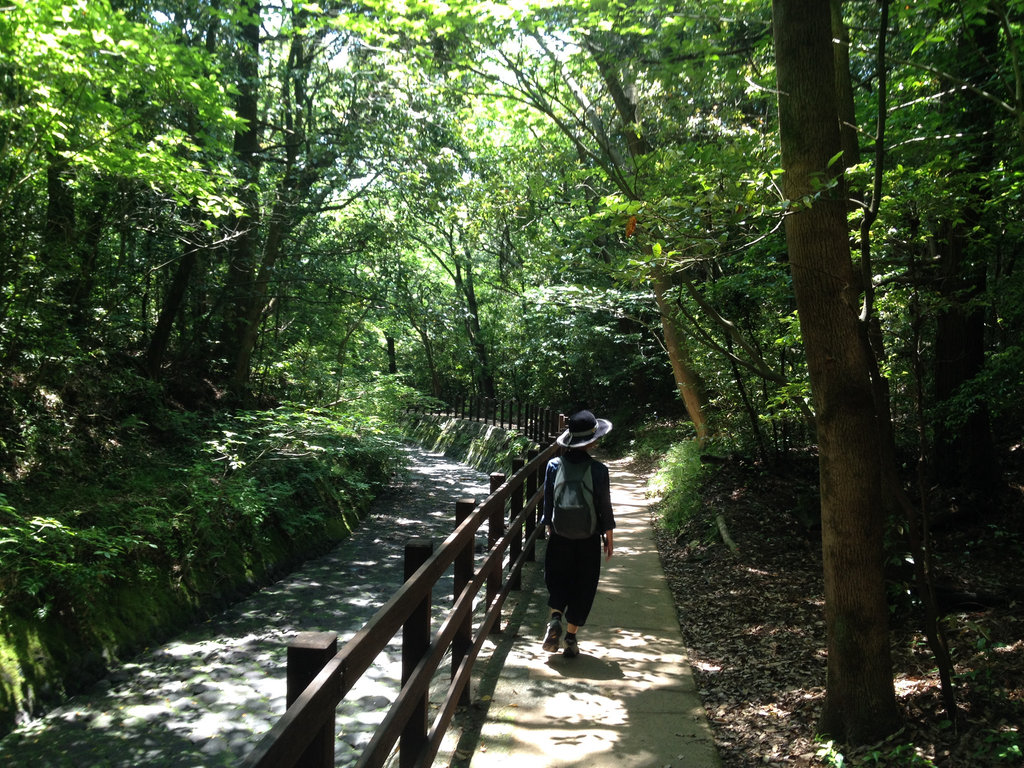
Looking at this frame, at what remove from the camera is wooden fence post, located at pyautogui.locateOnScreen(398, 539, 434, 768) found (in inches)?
123

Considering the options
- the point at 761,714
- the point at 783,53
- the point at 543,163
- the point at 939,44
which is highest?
the point at 543,163

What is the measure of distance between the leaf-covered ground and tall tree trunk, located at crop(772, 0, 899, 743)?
1.05 ft

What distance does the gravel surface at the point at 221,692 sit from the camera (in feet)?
15.1

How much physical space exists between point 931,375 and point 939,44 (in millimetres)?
3194

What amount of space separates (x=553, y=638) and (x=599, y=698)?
2.34 ft

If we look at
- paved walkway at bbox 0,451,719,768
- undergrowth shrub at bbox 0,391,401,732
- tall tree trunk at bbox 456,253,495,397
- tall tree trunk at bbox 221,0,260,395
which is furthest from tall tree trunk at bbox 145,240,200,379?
tall tree trunk at bbox 456,253,495,397

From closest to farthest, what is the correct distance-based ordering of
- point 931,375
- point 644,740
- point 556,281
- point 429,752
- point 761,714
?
point 429,752 < point 644,740 < point 761,714 < point 931,375 < point 556,281

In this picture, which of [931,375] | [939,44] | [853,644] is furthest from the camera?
[931,375]

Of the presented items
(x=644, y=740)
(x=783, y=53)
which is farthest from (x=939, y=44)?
(x=644, y=740)

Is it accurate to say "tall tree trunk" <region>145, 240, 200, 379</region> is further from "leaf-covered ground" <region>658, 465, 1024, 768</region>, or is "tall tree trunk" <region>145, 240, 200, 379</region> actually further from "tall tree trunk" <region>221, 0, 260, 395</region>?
"leaf-covered ground" <region>658, 465, 1024, 768</region>

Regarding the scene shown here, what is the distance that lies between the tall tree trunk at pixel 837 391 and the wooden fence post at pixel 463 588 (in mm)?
2008

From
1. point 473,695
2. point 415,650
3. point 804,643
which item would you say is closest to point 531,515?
point 804,643

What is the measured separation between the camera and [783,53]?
142 inches

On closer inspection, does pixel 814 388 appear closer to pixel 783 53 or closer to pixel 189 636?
pixel 783 53
